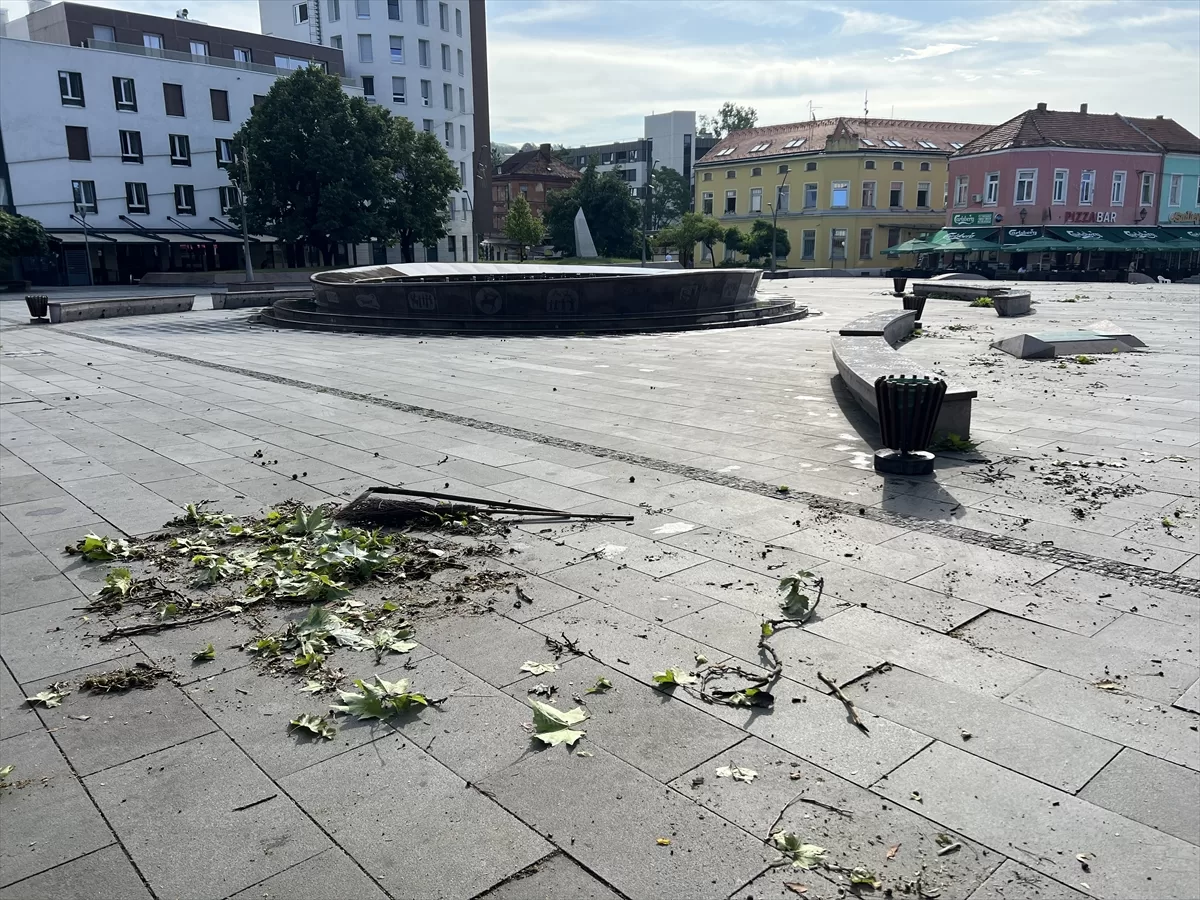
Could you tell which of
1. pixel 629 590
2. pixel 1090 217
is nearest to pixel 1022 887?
pixel 629 590

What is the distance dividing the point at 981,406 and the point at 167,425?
964cm

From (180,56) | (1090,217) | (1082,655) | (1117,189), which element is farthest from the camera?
(1117,189)

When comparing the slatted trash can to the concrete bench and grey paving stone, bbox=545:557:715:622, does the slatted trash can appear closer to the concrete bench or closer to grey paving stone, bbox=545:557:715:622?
grey paving stone, bbox=545:557:715:622

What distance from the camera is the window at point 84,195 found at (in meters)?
46.7

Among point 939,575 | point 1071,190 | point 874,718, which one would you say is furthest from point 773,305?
point 1071,190

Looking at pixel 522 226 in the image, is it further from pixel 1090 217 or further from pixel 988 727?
pixel 988 727

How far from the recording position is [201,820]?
3143 mm

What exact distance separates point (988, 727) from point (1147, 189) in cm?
6356

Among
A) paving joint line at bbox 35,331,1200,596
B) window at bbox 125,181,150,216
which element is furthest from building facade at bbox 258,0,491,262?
paving joint line at bbox 35,331,1200,596

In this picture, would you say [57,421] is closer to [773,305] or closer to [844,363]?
[844,363]

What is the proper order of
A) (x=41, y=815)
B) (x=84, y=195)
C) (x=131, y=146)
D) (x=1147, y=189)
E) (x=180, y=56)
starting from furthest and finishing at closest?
(x=1147, y=189)
(x=180, y=56)
(x=131, y=146)
(x=84, y=195)
(x=41, y=815)

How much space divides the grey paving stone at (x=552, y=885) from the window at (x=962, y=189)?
200ft

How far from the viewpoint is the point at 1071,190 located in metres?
52.9

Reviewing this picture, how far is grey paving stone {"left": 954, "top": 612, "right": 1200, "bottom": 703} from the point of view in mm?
4039
